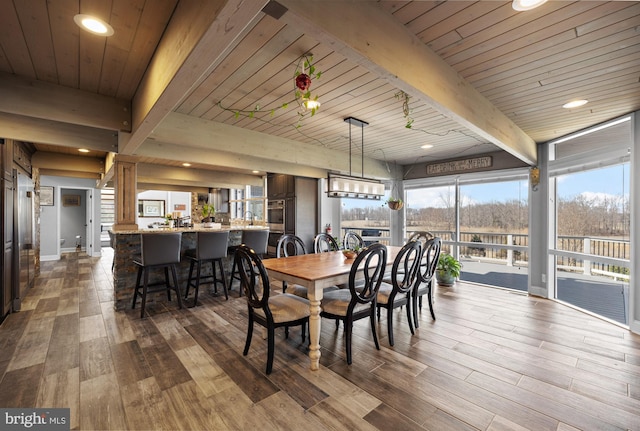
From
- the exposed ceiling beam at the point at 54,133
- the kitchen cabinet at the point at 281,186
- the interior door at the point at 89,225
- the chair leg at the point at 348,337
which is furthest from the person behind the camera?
the interior door at the point at 89,225

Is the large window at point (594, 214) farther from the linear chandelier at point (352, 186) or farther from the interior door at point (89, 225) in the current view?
the interior door at point (89, 225)

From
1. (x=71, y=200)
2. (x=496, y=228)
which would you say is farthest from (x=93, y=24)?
(x=71, y=200)

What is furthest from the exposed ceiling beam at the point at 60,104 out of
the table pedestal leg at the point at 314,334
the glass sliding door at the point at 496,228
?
the glass sliding door at the point at 496,228

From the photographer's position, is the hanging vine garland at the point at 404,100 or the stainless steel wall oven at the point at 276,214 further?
the stainless steel wall oven at the point at 276,214

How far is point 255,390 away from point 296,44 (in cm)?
238

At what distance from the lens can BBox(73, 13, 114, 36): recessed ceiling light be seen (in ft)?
5.38

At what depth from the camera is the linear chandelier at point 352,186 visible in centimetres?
363

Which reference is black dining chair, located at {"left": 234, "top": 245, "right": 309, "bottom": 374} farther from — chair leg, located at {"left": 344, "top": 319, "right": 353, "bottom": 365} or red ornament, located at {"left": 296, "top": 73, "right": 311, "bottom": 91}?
red ornament, located at {"left": 296, "top": 73, "right": 311, "bottom": 91}

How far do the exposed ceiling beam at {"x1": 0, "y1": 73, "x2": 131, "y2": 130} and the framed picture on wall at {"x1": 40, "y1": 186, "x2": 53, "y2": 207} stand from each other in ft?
→ 23.5

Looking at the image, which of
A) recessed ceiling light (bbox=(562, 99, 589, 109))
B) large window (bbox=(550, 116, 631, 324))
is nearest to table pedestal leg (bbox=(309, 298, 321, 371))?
recessed ceiling light (bbox=(562, 99, 589, 109))

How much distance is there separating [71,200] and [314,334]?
10487 mm

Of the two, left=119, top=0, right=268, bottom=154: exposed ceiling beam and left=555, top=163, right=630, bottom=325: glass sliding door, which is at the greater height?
left=119, top=0, right=268, bottom=154: exposed ceiling beam

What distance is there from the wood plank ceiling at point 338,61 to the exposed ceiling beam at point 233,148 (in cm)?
7

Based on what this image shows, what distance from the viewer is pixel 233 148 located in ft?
12.0
